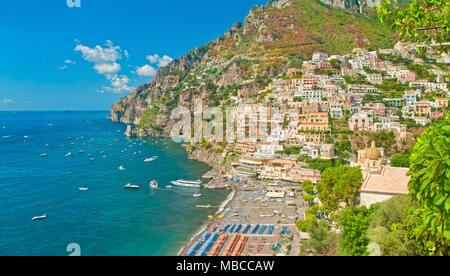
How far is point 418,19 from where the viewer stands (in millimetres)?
4160

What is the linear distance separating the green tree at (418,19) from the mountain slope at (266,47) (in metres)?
66.2

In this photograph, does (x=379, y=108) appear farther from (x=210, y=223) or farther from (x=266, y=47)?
(x=266, y=47)

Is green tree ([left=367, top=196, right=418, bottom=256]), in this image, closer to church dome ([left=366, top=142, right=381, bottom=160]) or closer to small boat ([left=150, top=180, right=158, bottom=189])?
church dome ([left=366, top=142, right=381, bottom=160])

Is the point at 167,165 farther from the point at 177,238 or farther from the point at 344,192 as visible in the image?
the point at 344,192

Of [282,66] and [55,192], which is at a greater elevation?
[282,66]

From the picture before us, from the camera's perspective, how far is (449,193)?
2982 mm

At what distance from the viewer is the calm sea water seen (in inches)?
886

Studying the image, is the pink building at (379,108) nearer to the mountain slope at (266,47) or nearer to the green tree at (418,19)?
the mountain slope at (266,47)

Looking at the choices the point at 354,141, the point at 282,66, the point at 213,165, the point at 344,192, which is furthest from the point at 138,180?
the point at 282,66

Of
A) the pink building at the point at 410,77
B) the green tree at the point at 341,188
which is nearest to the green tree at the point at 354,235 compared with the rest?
the green tree at the point at 341,188

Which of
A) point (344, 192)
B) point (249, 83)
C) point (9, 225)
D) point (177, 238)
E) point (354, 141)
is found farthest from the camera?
point (249, 83)

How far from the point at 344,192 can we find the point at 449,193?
1984 cm

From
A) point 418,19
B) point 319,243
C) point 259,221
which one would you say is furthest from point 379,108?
point 418,19

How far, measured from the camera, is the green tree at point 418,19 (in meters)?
4.10
